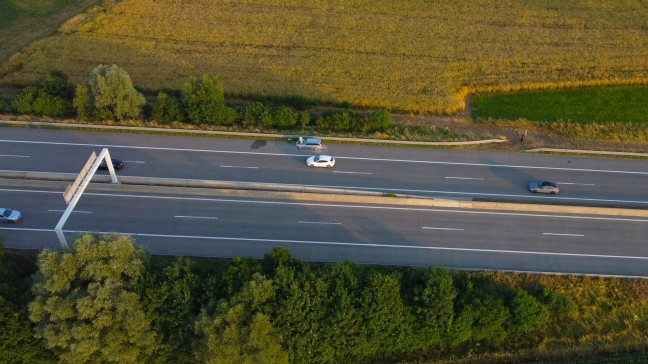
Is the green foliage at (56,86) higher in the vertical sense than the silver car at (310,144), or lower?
higher

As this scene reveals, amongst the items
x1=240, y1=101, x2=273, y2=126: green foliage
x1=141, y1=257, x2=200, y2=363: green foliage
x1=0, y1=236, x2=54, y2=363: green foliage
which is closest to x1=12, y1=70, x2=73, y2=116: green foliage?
x1=240, y1=101, x2=273, y2=126: green foliage

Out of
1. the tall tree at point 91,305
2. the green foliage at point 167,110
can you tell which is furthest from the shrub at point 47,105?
the tall tree at point 91,305

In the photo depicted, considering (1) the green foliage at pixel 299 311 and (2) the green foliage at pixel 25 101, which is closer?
(1) the green foliage at pixel 299 311

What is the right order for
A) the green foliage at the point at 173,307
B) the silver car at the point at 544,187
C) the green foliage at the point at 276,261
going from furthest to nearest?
1. the silver car at the point at 544,187
2. the green foliage at the point at 276,261
3. the green foliage at the point at 173,307

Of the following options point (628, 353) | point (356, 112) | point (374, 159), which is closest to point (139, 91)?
point (356, 112)

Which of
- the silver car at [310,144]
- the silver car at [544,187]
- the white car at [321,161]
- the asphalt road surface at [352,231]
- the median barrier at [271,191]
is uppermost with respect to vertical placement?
the silver car at [310,144]

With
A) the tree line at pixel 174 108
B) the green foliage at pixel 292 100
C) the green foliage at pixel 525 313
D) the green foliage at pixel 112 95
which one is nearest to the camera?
the green foliage at pixel 525 313

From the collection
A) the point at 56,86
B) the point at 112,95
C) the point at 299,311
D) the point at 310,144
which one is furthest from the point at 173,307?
the point at 56,86

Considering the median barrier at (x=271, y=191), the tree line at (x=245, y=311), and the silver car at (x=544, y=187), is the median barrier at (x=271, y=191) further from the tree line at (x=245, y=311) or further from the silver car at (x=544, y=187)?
the tree line at (x=245, y=311)
